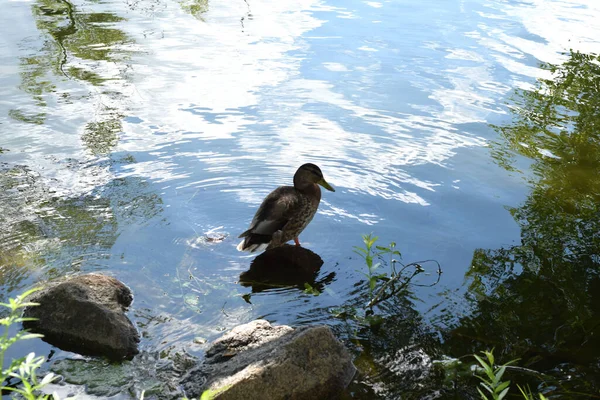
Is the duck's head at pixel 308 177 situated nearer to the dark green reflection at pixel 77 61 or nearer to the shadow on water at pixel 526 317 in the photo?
the shadow on water at pixel 526 317

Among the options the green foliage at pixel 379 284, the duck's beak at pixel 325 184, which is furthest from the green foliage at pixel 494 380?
the duck's beak at pixel 325 184

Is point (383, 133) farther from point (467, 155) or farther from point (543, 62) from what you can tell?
point (543, 62)

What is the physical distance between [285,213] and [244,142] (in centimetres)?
188

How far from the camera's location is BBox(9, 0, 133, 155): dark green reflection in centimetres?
801

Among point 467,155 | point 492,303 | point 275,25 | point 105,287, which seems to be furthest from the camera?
point 275,25

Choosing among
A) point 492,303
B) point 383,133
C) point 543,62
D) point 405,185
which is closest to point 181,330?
point 492,303

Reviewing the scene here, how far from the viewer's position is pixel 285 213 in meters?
5.98

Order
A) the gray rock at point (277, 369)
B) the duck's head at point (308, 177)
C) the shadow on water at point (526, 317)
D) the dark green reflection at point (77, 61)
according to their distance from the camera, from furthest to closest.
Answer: the dark green reflection at point (77, 61) → the duck's head at point (308, 177) → the shadow on water at point (526, 317) → the gray rock at point (277, 369)

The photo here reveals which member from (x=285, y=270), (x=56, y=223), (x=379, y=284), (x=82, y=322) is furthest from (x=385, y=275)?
(x=56, y=223)

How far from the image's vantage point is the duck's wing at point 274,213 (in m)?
5.89

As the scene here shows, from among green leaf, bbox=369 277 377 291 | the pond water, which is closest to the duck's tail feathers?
the pond water

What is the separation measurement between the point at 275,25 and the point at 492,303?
7.74 meters

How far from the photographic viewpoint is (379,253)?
5.44 metres

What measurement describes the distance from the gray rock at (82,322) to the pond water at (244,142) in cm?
13
